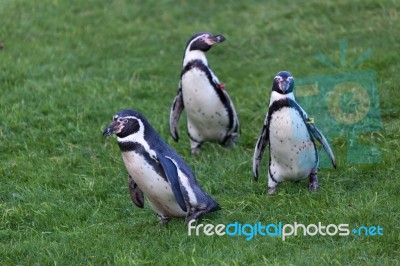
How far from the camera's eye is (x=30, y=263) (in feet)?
17.3

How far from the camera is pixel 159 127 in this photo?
8.02 meters

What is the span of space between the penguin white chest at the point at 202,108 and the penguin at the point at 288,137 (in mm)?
1184

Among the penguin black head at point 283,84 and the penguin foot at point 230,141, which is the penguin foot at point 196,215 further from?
the penguin foot at point 230,141

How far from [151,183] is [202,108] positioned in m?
1.85

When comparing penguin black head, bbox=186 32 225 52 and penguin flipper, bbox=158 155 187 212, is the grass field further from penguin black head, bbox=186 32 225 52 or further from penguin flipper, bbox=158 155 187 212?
penguin black head, bbox=186 32 225 52

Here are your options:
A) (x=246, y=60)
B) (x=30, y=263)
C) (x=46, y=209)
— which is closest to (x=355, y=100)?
(x=246, y=60)

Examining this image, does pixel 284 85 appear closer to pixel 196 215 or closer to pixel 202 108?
pixel 196 215

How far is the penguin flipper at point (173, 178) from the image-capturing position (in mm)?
5406

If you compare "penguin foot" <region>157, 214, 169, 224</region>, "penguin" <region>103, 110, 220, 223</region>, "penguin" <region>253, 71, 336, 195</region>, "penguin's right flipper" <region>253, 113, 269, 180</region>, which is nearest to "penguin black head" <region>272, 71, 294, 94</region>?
"penguin" <region>253, 71, 336, 195</region>

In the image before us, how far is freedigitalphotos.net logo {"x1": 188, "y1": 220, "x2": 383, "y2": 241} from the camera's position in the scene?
5320 millimetres

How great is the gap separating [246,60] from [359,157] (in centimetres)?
354

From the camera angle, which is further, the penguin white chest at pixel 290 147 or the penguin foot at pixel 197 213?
the penguin white chest at pixel 290 147

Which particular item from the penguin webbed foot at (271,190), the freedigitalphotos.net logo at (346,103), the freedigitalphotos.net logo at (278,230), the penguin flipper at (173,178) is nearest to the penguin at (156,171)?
the penguin flipper at (173,178)

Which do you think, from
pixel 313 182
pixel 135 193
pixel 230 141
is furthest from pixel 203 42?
pixel 135 193
